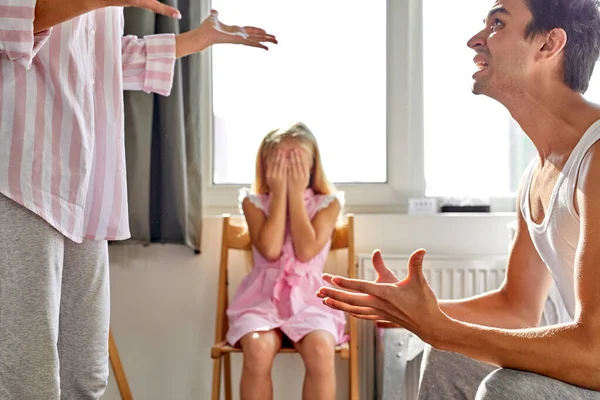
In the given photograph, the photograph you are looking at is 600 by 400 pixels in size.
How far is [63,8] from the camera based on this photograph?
3.88ft

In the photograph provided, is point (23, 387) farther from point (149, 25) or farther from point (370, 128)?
point (370, 128)

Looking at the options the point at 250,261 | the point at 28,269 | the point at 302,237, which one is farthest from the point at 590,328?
the point at 250,261

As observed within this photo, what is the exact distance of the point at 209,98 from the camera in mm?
2523

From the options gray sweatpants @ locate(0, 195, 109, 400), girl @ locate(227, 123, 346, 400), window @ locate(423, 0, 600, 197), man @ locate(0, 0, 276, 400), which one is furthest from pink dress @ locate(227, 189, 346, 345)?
gray sweatpants @ locate(0, 195, 109, 400)

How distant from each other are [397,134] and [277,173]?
1.69 ft

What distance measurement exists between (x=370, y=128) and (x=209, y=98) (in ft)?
1.81

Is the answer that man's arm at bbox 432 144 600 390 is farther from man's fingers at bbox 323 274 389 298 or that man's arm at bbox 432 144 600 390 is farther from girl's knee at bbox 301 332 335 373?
girl's knee at bbox 301 332 335 373

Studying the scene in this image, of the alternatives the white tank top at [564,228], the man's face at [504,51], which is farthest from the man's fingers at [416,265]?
the man's face at [504,51]

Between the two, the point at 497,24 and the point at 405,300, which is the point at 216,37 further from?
the point at 405,300

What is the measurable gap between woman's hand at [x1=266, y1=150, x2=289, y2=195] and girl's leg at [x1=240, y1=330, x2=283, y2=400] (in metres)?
0.45

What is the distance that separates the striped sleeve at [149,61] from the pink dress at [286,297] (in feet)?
2.30

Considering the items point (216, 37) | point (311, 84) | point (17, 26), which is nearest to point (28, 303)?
point (17, 26)

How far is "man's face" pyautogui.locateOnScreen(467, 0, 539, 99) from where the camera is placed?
4.16 feet

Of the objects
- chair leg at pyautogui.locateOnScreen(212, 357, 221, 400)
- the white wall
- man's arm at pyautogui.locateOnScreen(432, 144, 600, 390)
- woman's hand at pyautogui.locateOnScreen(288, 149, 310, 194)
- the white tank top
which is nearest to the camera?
man's arm at pyautogui.locateOnScreen(432, 144, 600, 390)
